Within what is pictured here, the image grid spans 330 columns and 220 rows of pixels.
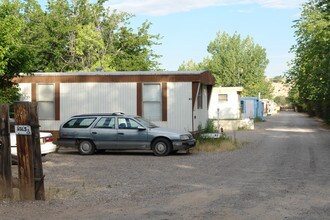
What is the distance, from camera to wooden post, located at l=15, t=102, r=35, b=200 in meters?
8.52

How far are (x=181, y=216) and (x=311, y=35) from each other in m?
35.8

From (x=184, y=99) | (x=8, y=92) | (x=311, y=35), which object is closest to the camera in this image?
(x=8, y=92)

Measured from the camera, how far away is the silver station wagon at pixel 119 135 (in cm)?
1734

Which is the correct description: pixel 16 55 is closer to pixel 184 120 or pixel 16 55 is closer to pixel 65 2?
pixel 184 120

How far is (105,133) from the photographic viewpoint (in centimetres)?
1784

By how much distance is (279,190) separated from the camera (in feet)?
32.0

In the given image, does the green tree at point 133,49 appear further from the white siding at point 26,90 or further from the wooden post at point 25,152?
the wooden post at point 25,152

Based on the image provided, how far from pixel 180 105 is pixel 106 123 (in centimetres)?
386

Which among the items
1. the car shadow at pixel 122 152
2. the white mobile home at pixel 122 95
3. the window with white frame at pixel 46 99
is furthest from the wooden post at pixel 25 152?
the window with white frame at pixel 46 99

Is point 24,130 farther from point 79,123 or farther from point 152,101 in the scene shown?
point 152,101

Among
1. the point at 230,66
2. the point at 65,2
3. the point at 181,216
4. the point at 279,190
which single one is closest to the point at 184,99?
the point at 279,190

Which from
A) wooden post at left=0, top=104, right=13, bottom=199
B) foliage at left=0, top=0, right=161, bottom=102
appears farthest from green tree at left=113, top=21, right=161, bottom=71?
wooden post at left=0, top=104, right=13, bottom=199

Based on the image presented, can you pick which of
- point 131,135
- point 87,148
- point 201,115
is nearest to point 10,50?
point 87,148

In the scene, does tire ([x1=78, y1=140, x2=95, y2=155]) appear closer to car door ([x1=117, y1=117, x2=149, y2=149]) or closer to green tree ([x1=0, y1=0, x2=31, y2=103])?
car door ([x1=117, y1=117, x2=149, y2=149])
